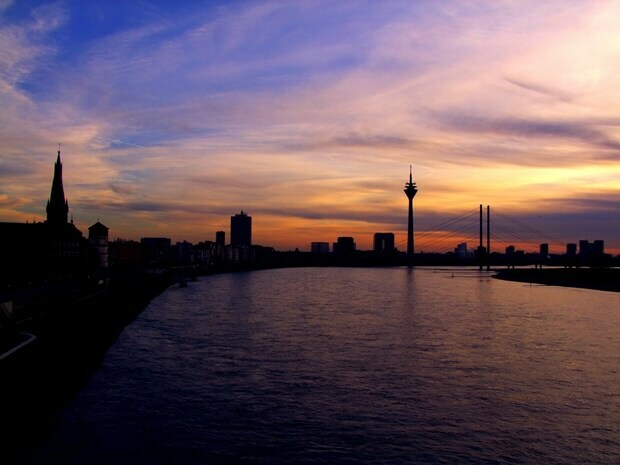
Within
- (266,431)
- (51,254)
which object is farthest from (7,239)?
(266,431)

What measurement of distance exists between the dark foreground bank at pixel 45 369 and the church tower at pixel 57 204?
225ft

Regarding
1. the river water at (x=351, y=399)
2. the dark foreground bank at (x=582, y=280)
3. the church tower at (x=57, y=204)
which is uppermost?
the church tower at (x=57, y=204)

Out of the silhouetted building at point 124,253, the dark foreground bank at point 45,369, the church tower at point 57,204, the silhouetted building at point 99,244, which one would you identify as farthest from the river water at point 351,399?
the silhouetted building at point 124,253

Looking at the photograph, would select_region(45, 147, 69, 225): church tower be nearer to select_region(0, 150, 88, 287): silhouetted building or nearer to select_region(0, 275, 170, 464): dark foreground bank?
select_region(0, 150, 88, 287): silhouetted building

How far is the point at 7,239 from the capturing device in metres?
84.6

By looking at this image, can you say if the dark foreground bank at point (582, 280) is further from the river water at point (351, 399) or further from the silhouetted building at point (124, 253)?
the silhouetted building at point (124, 253)

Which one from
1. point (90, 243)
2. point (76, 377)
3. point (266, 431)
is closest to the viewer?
point (266, 431)

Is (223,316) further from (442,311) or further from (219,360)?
(219,360)

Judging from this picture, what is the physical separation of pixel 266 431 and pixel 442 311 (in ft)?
104

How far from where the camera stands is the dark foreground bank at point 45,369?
47.3 ft

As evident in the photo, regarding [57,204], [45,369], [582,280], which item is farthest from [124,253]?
[45,369]

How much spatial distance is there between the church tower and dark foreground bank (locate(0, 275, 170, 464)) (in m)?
68.5

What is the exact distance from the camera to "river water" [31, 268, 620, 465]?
12938mm

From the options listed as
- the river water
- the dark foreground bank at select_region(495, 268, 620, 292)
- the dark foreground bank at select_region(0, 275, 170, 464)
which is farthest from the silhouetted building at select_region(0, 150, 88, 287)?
the dark foreground bank at select_region(495, 268, 620, 292)
